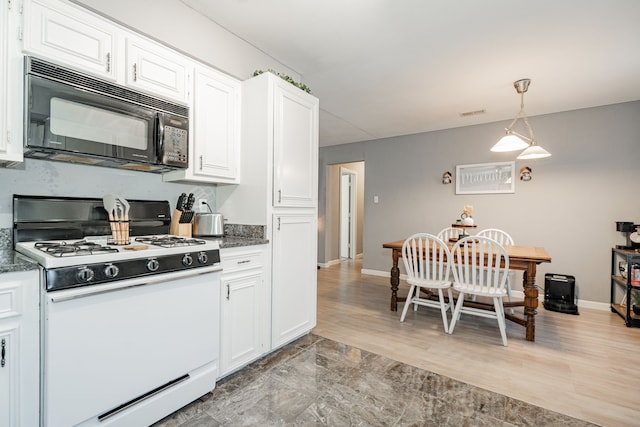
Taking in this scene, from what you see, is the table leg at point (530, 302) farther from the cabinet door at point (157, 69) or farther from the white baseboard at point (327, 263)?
the white baseboard at point (327, 263)

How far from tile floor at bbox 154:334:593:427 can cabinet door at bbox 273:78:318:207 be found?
1.22 m

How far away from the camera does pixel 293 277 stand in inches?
97.1

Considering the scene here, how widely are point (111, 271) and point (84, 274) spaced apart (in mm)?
97

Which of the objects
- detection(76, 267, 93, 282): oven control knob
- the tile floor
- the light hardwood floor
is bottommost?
the light hardwood floor

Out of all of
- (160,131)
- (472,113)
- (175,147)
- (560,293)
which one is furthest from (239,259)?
(560,293)

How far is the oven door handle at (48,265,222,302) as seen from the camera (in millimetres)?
1228

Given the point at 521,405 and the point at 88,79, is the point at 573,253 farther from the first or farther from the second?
the point at 88,79

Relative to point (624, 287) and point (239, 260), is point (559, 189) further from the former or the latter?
point (239, 260)

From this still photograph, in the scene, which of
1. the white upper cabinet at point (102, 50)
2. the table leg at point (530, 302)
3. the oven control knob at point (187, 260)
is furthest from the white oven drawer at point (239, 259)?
the table leg at point (530, 302)

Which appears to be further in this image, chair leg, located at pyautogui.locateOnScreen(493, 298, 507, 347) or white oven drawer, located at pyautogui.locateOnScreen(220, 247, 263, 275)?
chair leg, located at pyautogui.locateOnScreen(493, 298, 507, 347)

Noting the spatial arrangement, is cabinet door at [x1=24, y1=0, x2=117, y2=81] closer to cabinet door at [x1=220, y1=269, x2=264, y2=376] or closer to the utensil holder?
the utensil holder

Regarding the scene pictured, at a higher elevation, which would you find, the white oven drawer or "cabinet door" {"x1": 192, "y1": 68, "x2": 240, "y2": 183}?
"cabinet door" {"x1": 192, "y1": 68, "x2": 240, "y2": 183}

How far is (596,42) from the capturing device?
2.29m

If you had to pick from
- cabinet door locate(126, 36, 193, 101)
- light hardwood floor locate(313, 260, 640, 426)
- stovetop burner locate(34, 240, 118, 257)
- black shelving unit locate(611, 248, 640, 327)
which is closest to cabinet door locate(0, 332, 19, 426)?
stovetop burner locate(34, 240, 118, 257)
